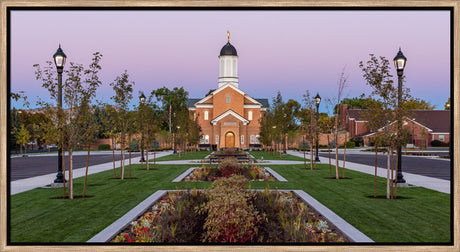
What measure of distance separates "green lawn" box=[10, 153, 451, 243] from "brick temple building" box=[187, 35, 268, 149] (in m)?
44.0

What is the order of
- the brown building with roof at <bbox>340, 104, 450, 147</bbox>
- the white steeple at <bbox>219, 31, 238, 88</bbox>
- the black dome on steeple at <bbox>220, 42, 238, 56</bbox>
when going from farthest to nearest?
the brown building with roof at <bbox>340, 104, 450, 147</bbox> < the white steeple at <bbox>219, 31, 238, 88</bbox> < the black dome on steeple at <bbox>220, 42, 238, 56</bbox>

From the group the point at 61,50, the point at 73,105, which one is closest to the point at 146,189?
the point at 73,105

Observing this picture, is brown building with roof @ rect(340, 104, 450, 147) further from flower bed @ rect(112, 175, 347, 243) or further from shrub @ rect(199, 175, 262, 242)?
shrub @ rect(199, 175, 262, 242)

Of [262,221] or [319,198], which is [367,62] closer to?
[319,198]

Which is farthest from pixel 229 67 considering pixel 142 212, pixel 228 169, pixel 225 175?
pixel 142 212

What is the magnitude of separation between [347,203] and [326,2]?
6.86 metres

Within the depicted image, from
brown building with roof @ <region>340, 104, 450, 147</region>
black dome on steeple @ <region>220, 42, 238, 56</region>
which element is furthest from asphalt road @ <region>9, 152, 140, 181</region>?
brown building with roof @ <region>340, 104, 450, 147</region>

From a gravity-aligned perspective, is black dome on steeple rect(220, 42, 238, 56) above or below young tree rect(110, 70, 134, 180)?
above

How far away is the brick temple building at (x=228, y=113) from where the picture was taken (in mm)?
60062

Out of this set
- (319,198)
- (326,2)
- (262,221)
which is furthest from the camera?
(319,198)

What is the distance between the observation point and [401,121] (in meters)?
12.3

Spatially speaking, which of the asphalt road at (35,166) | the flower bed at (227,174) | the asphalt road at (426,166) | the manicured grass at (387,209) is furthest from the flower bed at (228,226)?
the asphalt road at (426,166)

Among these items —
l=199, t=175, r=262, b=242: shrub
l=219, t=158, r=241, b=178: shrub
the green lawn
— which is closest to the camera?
l=199, t=175, r=262, b=242: shrub

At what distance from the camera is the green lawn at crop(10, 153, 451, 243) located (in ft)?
25.5
